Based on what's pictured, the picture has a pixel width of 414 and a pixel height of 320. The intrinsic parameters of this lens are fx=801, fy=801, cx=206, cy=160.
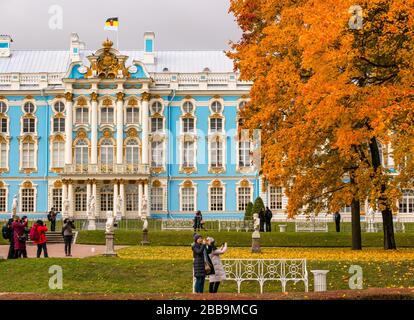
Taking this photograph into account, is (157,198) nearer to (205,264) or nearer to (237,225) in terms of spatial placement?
(237,225)

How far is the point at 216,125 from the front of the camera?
179ft

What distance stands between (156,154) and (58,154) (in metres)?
6.68

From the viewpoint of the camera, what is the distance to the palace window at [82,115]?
5397 cm

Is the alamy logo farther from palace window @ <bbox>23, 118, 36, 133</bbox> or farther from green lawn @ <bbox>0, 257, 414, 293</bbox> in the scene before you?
palace window @ <bbox>23, 118, 36, 133</bbox>

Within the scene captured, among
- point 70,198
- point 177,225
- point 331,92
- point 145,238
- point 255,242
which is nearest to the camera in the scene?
point 331,92

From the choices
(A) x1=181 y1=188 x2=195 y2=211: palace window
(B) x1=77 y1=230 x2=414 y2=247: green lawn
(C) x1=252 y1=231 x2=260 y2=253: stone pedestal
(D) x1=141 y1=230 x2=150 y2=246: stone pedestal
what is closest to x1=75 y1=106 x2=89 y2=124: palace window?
(A) x1=181 y1=188 x2=195 y2=211: palace window

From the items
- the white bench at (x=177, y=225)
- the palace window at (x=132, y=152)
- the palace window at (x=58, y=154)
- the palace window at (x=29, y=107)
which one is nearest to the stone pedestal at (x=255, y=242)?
the white bench at (x=177, y=225)

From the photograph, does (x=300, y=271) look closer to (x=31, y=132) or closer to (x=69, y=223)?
(x=69, y=223)

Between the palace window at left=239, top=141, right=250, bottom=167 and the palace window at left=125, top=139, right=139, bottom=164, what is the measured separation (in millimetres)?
6991

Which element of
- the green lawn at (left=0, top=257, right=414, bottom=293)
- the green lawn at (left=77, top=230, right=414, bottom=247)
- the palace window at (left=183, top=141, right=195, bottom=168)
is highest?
the palace window at (left=183, top=141, right=195, bottom=168)

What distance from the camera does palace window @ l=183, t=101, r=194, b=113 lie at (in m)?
54.6

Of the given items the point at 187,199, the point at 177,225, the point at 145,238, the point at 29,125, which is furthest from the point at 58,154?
the point at 145,238

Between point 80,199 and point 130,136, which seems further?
point 130,136

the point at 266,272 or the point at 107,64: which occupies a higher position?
the point at 107,64
